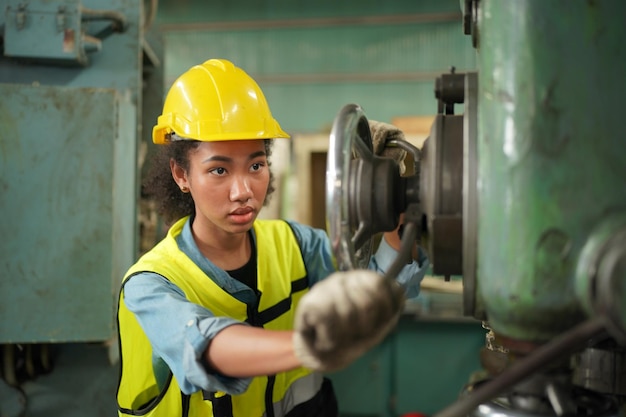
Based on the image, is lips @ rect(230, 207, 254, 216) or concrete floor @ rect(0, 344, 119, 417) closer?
lips @ rect(230, 207, 254, 216)

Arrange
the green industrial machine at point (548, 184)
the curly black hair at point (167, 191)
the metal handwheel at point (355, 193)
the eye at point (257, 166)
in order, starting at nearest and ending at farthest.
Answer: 1. the green industrial machine at point (548, 184)
2. the metal handwheel at point (355, 193)
3. the eye at point (257, 166)
4. the curly black hair at point (167, 191)

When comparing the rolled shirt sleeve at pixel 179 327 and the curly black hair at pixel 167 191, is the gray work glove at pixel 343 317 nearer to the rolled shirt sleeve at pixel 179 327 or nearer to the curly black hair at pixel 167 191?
the rolled shirt sleeve at pixel 179 327

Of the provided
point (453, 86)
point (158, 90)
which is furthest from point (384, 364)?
point (453, 86)

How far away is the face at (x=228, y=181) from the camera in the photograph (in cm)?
118

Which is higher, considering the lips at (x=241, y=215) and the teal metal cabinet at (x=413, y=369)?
the lips at (x=241, y=215)

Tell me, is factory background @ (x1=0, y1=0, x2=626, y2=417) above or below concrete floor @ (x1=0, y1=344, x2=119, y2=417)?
above

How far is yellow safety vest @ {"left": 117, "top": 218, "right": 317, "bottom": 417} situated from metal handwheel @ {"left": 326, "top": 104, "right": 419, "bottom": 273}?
19.4 inches

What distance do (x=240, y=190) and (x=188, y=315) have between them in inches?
14.3

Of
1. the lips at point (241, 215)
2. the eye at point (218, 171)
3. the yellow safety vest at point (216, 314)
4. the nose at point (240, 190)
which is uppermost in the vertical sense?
the eye at point (218, 171)

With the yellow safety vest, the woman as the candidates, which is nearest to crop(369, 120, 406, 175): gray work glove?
the woman

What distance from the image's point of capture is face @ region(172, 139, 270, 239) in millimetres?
1178

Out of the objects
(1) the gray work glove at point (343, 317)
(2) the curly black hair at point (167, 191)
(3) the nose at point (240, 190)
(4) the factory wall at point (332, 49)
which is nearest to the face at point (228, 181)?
(3) the nose at point (240, 190)

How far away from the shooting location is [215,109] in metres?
1.20

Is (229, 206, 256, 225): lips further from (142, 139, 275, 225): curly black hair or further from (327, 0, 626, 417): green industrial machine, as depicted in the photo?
(327, 0, 626, 417): green industrial machine
